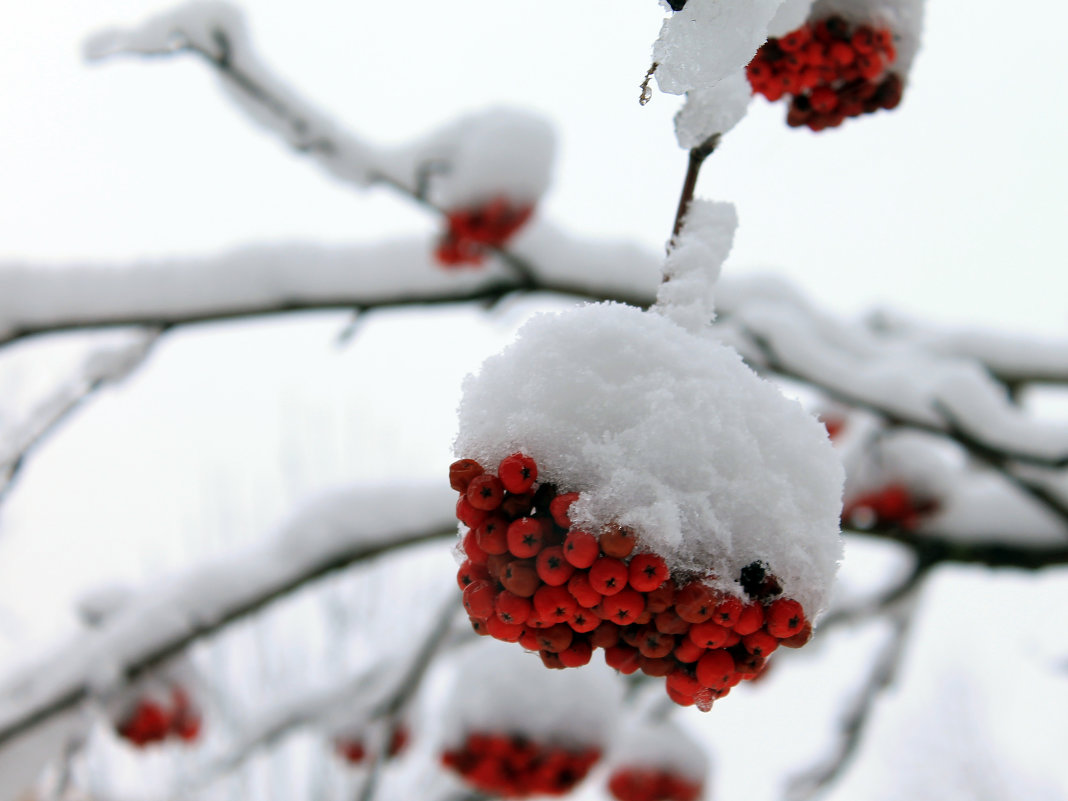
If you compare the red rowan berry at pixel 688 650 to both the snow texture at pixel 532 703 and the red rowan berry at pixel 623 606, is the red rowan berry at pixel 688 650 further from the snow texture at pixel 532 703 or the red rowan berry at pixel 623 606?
the snow texture at pixel 532 703

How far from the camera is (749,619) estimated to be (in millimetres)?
822

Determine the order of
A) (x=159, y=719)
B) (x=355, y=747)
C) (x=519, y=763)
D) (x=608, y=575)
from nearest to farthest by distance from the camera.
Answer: (x=608, y=575) < (x=519, y=763) < (x=159, y=719) < (x=355, y=747)

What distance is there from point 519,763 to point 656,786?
2.86 ft

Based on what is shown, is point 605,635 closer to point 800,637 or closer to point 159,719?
point 800,637

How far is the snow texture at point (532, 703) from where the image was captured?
8.48 feet

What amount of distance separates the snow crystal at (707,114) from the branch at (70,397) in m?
2.09

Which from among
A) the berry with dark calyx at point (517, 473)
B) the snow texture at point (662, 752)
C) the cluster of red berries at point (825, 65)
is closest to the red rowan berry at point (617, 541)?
the berry with dark calyx at point (517, 473)

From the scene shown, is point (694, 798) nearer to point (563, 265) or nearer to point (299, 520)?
point (299, 520)

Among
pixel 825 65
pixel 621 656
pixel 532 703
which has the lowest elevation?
pixel 532 703

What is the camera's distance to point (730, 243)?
850mm

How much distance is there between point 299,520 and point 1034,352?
4.16 m

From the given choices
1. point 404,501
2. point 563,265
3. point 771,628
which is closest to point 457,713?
point 404,501

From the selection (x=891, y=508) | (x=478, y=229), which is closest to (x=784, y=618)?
(x=478, y=229)

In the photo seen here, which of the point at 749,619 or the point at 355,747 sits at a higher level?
the point at 749,619
